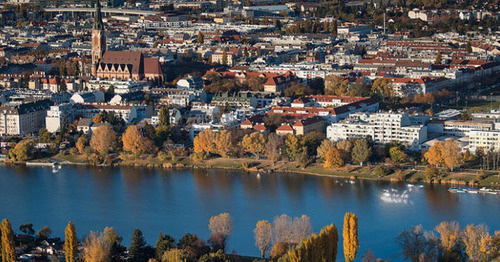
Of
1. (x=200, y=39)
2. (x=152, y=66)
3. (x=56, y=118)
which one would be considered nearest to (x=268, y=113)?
(x=56, y=118)

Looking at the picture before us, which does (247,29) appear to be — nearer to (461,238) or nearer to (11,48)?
(11,48)

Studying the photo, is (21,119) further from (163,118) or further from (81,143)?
(163,118)

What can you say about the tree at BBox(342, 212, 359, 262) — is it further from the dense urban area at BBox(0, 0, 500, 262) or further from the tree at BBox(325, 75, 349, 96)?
the tree at BBox(325, 75, 349, 96)

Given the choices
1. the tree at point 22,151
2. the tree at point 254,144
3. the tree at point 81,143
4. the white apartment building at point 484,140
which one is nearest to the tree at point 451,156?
the white apartment building at point 484,140

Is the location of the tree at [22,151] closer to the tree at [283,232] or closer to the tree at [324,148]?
the tree at [324,148]

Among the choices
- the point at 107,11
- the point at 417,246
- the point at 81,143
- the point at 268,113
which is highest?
the point at 107,11

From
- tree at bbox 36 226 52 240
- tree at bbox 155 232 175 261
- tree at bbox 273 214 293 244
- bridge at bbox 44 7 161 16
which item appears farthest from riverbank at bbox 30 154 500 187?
bridge at bbox 44 7 161 16
